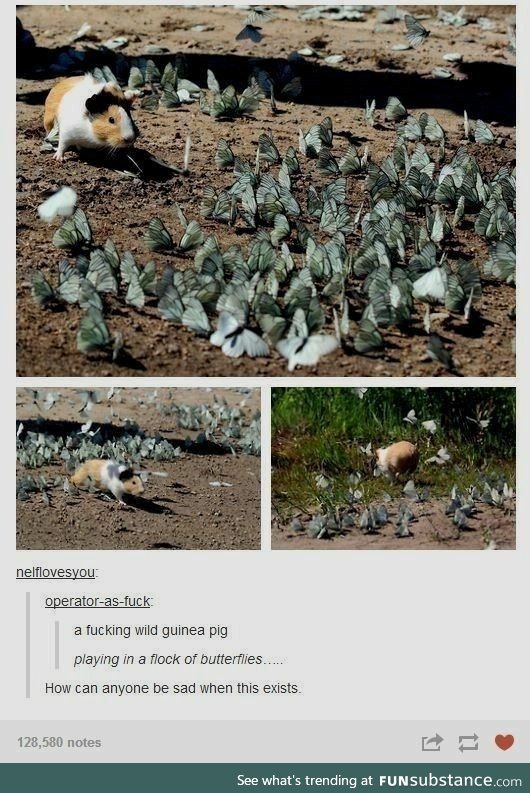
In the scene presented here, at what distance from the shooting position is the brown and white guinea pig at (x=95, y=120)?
6871 mm

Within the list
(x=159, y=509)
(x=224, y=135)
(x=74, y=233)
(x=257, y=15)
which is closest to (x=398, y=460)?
(x=159, y=509)

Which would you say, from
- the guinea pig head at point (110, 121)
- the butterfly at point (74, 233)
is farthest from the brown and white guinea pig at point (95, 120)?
the butterfly at point (74, 233)

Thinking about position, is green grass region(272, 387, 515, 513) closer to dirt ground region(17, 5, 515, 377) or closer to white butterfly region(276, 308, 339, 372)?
dirt ground region(17, 5, 515, 377)

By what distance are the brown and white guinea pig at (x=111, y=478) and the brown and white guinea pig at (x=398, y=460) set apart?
48.7 inches

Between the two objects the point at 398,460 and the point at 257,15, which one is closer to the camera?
the point at 398,460

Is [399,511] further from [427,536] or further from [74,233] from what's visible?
[74,233]

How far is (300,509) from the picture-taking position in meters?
5.67

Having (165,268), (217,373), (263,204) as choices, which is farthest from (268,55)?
(217,373)

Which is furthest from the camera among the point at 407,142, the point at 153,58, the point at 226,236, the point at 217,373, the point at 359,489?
the point at 153,58

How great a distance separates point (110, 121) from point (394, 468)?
262cm

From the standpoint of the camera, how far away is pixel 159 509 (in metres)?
6.10

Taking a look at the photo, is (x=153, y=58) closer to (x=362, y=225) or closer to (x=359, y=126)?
(x=359, y=126)

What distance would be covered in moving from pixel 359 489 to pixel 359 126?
9.14 feet

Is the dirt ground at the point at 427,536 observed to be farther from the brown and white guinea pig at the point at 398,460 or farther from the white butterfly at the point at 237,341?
the white butterfly at the point at 237,341
